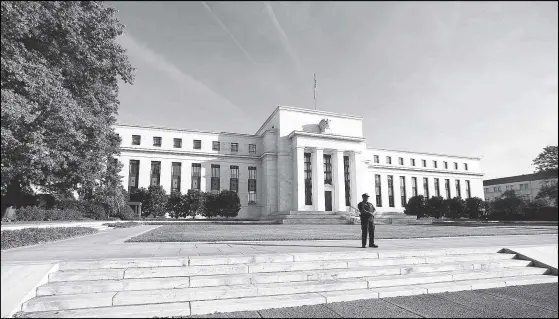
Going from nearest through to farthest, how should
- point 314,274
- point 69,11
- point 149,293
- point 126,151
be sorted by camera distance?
point 149,293 → point 314,274 → point 69,11 → point 126,151

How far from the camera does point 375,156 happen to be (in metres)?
72.8

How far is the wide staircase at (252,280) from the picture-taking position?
5059 millimetres

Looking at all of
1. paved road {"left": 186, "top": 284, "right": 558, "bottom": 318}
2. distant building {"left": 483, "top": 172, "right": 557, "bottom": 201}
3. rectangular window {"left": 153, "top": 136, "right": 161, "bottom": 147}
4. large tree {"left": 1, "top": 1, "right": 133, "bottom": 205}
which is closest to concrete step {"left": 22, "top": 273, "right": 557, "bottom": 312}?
paved road {"left": 186, "top": 284, "right": 558, "bottom": 318}

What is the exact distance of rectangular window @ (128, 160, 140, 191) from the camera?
53.2m

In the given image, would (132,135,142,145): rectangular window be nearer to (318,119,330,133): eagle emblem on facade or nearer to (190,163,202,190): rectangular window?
(190,163,202,190): rectangular window

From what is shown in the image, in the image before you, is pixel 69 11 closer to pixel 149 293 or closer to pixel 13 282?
pixel 13 282

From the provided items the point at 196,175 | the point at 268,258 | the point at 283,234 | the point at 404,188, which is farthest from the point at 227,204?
the point at 404,188

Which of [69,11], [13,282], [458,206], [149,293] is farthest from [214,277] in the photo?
[458,206]

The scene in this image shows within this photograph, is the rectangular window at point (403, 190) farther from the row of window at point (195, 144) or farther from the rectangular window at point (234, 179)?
the rectangular window at point (234, 179)

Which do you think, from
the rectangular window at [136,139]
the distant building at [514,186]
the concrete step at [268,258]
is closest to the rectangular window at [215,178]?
the rectangular window at [136,139]

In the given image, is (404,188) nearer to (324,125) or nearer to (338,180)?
(338,180)

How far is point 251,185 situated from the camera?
5984 centimetres

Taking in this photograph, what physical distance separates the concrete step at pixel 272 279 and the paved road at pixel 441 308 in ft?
2.57

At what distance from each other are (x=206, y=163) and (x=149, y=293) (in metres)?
54.2
